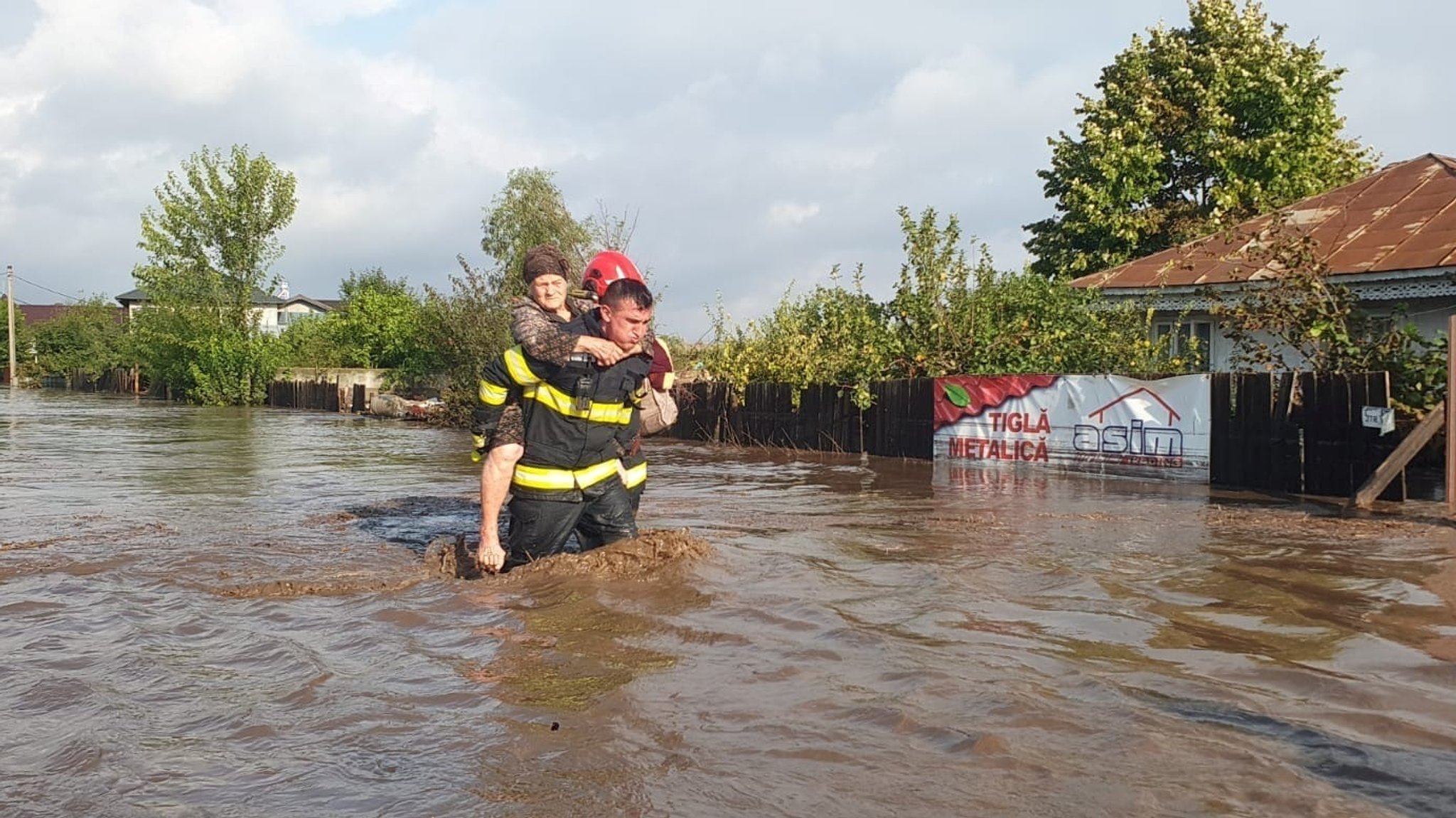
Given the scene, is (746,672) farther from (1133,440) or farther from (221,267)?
(221,267)

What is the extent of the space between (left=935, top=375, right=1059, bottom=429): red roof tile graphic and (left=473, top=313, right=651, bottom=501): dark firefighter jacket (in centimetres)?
1006

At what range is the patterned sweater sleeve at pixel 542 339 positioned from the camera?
5.91 metres

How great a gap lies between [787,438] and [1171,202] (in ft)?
39.1

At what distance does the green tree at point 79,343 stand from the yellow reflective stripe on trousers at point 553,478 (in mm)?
75416

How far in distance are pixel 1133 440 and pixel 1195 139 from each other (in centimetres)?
1429

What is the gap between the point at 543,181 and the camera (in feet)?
165

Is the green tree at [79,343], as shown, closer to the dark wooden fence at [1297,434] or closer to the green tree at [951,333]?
the green tree at [951,333]

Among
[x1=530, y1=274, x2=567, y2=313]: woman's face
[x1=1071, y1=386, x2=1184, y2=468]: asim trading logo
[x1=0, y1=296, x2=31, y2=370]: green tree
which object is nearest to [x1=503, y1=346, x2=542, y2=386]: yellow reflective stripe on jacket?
[x1=530, y1=274, x2=567, y2=313]: woman's face

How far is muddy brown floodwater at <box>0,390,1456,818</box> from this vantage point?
3.55 meters

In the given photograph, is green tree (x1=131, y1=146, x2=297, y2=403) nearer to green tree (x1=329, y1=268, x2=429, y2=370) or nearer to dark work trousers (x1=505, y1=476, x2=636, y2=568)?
green tree (x1=329, y1=268, x2=429, y2=370)

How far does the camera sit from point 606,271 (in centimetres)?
630

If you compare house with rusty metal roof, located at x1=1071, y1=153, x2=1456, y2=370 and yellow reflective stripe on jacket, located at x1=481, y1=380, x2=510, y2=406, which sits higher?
house with rusty metal roof, located at x1=1071, y1=153, x2=1456, y2=370

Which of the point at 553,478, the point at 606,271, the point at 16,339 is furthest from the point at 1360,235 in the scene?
the point at 16,339

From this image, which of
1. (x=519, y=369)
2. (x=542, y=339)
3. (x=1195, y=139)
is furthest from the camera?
(x=1195, y=139)
